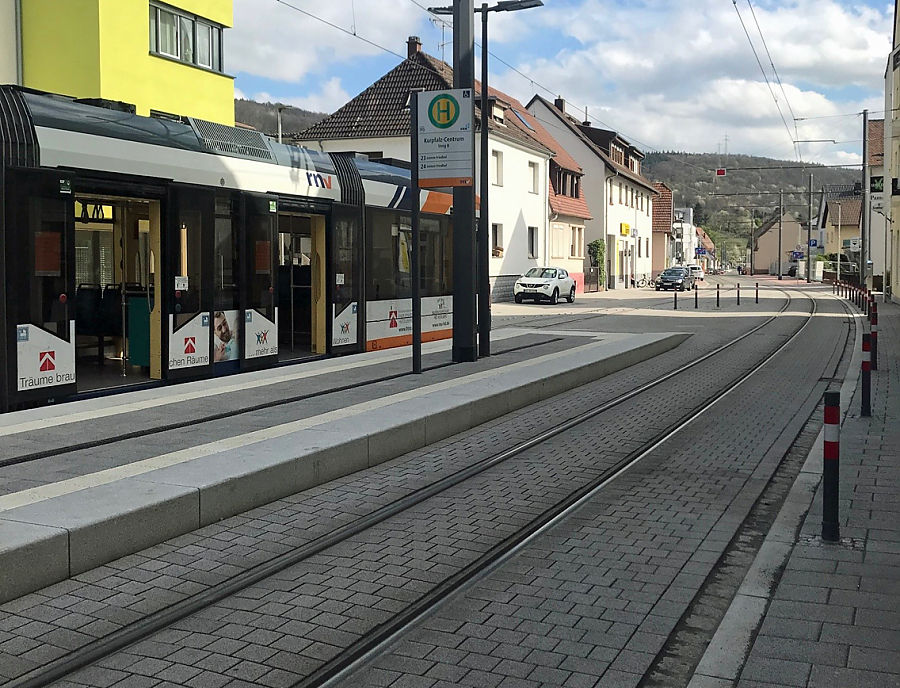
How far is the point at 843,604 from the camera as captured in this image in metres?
5.02

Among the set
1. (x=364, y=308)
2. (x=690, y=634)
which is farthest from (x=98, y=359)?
(x=690, y=634)

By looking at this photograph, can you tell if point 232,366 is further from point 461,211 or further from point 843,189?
point 843,189

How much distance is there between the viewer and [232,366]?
13.3 meters

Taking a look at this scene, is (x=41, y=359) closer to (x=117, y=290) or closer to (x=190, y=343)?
(x=190, y=343)

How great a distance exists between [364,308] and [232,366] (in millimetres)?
3847

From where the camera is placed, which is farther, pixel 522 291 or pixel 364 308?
pixel 522 291

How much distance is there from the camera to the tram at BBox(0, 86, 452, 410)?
9.97 metres

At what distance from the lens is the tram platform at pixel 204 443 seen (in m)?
5.71

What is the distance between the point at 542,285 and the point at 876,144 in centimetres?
4577

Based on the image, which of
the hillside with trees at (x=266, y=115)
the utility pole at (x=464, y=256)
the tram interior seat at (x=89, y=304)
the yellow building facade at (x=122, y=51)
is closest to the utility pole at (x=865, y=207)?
the yellow building facade at (x=122, y=51)

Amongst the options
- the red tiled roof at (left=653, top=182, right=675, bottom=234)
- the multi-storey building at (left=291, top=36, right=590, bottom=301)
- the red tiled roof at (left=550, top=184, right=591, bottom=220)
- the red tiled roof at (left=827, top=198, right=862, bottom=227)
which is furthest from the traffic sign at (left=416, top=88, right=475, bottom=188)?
the red tiled roof at (left=827, top=198, right=862, bottom=227)

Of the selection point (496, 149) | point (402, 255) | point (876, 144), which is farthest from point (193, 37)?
point (876, 144)

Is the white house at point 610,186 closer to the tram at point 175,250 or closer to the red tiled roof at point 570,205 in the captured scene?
the red tiled roof at point 570,205

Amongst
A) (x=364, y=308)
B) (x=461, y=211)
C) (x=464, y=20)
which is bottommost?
(x=364, y=308)
